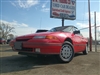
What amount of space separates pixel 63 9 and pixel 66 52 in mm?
10299

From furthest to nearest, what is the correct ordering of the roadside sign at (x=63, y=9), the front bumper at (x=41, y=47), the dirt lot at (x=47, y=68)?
the roadside sign at (x=63, y=9)
the front bumper at (x=41, y=47)
the dirt lot at (x=47, y=68)

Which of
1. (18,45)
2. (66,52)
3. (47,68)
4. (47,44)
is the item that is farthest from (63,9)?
(47,68)

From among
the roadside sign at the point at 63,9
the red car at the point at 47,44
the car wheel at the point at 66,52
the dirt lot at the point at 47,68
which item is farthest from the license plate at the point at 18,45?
the roadside sign at the point at 63,9

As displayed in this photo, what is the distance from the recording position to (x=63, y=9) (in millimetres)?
14656

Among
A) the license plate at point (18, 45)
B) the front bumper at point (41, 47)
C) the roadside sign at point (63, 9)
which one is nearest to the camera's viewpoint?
the front bumper at point (41, 47)

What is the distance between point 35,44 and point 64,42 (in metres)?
1.05

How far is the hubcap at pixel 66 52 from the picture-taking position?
15.8ft

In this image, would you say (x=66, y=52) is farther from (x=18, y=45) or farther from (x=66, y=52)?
(x=18, y=45)

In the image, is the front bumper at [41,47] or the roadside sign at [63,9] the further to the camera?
the roadside sign at [63,9]

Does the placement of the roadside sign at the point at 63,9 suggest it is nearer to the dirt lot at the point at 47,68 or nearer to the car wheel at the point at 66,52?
the dirt lot at the point at 47,68

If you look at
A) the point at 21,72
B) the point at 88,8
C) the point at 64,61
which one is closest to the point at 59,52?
the point at 64,61

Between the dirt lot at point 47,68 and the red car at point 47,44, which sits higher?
the red car at point 47,44

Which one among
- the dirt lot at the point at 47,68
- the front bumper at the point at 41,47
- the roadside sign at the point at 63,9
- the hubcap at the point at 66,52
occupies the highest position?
the roadside sign at the point at 63,9

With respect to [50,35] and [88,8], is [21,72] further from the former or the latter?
[88,8]
